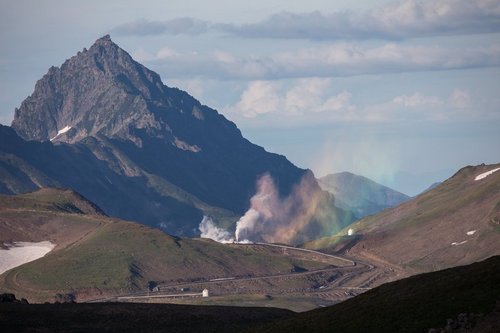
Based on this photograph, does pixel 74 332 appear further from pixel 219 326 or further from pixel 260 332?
pixel 260 332

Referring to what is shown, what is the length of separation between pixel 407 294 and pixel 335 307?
531 inches

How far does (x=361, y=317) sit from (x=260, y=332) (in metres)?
17.2

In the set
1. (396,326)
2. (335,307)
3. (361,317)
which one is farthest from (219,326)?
(396,326)

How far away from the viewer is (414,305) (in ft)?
392

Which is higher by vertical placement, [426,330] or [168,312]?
[168,312]

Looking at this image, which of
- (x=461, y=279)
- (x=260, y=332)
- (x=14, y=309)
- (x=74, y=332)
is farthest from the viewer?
(x=14, y=309)

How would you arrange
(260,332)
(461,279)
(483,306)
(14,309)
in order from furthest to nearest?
(14,309) → (260,332) → (461,279) → (483,306)

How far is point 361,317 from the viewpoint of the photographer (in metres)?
124

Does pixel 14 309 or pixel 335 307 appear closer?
pixel 335 307

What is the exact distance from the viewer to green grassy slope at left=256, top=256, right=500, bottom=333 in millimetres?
111188

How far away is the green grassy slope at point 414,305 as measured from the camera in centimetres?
11119

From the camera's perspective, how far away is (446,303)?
11481 centimetres

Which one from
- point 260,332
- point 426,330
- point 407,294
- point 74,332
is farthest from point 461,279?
point 74,332

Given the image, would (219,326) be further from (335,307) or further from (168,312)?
(335,307)
